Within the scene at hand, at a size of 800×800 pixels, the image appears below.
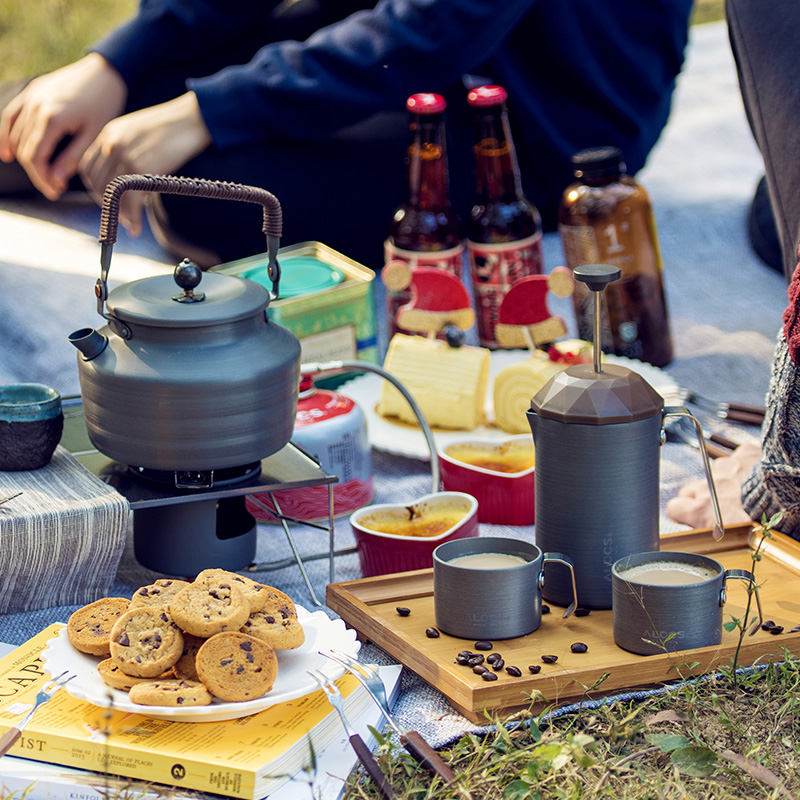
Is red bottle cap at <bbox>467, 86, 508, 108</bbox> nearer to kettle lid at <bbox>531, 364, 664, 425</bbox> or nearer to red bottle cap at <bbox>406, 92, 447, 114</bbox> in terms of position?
red bottle cap at <bbox>406, 92, 447, 114</bbox>

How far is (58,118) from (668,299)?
3.88 feet

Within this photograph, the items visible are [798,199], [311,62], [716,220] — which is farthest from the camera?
[716,220]

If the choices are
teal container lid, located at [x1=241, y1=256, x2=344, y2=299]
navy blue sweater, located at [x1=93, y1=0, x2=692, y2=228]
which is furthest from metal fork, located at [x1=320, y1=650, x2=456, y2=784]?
navy blue sweater, located at [x1=93, y1=0, x2=692, y2=228]

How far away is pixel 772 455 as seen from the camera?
105 cm

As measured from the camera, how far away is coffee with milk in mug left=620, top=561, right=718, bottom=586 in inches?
35.7

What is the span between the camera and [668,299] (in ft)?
6.72

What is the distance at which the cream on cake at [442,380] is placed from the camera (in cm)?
144

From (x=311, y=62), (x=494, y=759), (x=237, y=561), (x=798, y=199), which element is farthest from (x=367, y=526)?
(x=311, y=62)

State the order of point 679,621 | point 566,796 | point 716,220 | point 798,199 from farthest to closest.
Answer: point 716,220
point 798,199
point 679,621
point 566,796

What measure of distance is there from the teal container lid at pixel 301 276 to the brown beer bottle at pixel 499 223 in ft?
0.74

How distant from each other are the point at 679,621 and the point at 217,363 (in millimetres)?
468

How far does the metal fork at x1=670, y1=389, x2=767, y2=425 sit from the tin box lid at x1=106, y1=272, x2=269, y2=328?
0.69 m

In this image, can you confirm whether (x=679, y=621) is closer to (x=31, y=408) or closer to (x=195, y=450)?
(x=195, y=450)

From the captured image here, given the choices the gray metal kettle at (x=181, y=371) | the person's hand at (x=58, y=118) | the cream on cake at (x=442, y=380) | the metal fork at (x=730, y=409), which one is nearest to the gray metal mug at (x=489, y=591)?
the gray metal kettle at (x=181, y=371)
